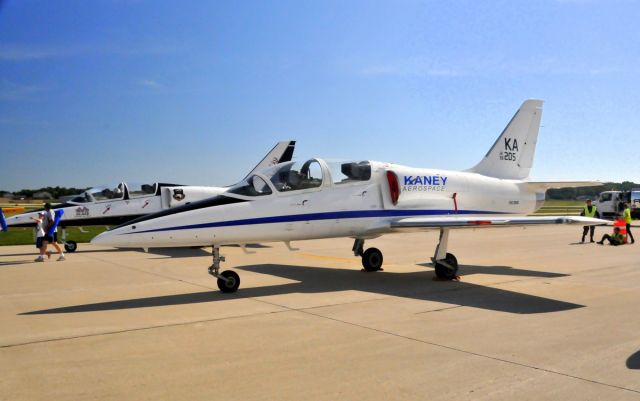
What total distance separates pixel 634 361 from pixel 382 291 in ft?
16.4

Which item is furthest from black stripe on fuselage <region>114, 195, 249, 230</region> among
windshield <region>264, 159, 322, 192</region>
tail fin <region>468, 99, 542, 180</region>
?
tail fin <region>468, 99, 542, 180</region>

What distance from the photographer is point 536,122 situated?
50.4ft

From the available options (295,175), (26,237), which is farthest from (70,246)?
(295,175)

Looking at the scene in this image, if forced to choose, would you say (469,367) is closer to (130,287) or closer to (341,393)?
(341,393)

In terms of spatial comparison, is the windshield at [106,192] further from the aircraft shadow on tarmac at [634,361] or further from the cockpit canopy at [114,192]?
the aircraft shadow on tarmac at [634,361]

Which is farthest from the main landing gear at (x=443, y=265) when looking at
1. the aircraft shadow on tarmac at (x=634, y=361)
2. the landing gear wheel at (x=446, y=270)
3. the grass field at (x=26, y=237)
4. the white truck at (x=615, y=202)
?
the white truck at (x=615, y=202)

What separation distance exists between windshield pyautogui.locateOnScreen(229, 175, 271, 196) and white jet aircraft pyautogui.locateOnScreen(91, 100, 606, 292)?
0.02 meters

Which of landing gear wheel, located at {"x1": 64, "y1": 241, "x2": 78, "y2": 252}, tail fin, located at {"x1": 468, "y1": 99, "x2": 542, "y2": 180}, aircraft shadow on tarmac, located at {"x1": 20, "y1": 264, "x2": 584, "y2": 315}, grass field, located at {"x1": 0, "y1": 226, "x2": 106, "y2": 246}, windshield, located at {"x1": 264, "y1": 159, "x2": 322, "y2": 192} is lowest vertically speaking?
grass field, located at {"x1": 0, "y1": 226, "x2": 106, "y2": 246}

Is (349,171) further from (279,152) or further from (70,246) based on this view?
(279,152)

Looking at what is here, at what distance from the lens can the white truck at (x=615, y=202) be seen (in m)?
41.8

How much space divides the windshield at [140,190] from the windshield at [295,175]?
37.1ft

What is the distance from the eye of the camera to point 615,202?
42.0 m

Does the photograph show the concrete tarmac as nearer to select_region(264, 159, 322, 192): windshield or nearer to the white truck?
select_region(264, 159, 322, 192): windshield

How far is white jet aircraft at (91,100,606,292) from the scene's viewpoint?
356 inches
